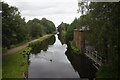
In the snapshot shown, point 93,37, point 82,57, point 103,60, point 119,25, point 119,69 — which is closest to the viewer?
point 119,25

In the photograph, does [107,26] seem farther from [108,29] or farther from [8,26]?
[8,26]

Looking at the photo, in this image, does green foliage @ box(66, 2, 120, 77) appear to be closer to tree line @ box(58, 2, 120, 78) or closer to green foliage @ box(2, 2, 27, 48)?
tree line @ box(58, 2, 120, 78)

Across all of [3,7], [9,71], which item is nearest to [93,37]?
[9,71]

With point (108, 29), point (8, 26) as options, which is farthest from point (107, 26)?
→ point (8, 26)

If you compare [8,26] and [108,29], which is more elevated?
[8,26]

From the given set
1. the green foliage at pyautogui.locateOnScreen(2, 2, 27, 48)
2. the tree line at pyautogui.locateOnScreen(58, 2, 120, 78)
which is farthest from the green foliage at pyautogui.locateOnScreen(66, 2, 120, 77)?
the green foliage at pyautogui.locateOnScreen(2, 2, 27, 48)

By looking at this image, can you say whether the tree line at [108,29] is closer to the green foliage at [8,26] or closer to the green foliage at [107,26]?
the green foliage at [107,26]

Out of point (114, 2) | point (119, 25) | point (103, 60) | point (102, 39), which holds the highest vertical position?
point (114, 2)

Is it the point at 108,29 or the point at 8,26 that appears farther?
the point at 8,26

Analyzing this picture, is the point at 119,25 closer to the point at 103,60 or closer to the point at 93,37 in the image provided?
the point at 93,37

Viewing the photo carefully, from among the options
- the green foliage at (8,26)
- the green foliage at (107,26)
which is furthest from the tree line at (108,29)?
the green foliage at (8,26)

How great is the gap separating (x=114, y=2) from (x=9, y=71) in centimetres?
1268

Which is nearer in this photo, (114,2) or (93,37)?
(114,2)

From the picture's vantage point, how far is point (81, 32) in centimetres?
4078
